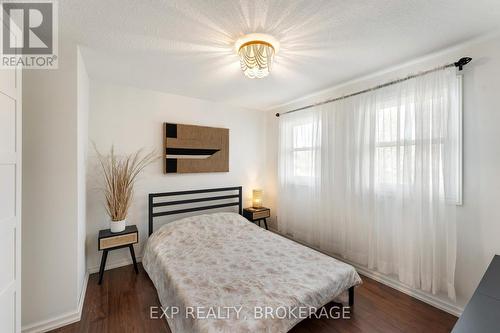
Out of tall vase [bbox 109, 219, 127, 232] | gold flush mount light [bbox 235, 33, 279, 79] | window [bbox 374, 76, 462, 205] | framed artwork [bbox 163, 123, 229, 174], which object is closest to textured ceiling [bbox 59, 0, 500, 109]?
gold flush mount light [bbox 235, 33, 279, 79]

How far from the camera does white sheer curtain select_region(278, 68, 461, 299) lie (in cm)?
194

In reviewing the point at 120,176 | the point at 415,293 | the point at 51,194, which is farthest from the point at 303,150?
the point at 51,194

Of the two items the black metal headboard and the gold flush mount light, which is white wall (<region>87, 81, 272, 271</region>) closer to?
the black metal headboard

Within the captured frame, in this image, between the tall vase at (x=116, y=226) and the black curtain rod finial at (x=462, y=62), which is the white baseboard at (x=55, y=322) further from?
the black curtain rod finial at (x=462, y=62)

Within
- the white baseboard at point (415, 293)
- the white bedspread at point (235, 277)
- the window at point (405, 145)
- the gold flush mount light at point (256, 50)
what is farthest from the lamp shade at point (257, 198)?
the gold flush mount light at point (256, 50)

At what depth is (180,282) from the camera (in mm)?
1731

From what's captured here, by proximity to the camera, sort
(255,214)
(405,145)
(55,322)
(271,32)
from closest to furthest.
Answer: (271,32) → (55,322) → (405,145) → (255,214)

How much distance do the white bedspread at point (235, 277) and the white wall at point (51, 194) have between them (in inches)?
29.7

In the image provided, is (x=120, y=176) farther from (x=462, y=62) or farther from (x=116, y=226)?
(x=462, y=62)

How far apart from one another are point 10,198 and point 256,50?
6.25ft

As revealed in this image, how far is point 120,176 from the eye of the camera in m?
2.55

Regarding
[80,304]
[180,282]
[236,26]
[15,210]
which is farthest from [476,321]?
[80,304]

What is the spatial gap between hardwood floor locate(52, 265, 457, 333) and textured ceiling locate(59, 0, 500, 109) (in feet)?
7.75

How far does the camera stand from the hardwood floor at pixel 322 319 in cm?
176
